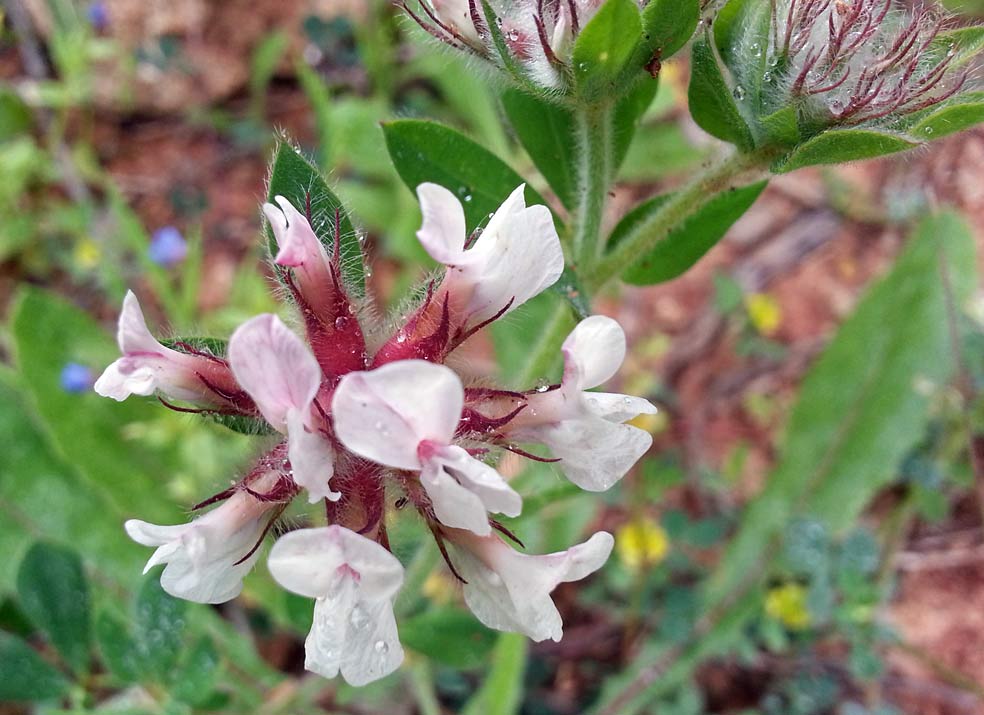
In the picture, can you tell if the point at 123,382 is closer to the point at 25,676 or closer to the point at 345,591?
the point at 345,591

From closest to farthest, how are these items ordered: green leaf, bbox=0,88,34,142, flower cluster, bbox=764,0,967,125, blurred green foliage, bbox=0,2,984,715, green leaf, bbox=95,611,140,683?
flower cluster, bbox=764,0,967,125 → green leaf, bbox=95,611,140,683 → blurred green foliage, bbox=0,2,984,715 → green leaf, bbox=0,88,34,142

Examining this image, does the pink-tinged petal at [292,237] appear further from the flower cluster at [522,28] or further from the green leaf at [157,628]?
the green leaf at [157,628]

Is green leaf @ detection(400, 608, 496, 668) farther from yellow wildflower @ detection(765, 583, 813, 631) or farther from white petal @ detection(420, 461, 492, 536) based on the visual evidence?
yellow wildflower @ detection(765, 583, 813, 631)

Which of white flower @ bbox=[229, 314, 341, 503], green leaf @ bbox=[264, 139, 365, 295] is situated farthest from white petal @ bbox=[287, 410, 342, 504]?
green leaf @ bbox=[264, 139, 365, 295]

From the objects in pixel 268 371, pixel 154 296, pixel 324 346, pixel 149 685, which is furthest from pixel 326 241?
pixel 154 296

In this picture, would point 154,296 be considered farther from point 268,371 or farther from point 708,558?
point 268,371

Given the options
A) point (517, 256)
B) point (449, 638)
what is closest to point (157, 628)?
point (449, 638)

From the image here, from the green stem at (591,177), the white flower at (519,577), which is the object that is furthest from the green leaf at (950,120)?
the white flower at (519,577)
